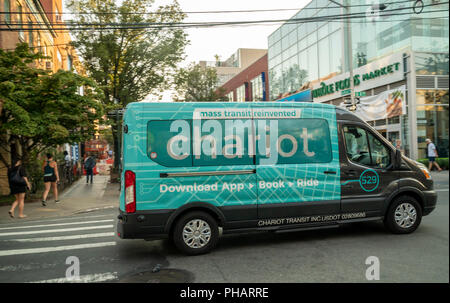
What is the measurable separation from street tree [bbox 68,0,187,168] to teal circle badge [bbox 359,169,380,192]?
643 inches

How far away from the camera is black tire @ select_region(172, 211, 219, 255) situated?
18.7 feet

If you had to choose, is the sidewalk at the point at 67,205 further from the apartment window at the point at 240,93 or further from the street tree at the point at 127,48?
the apartment window at the point at 240,93

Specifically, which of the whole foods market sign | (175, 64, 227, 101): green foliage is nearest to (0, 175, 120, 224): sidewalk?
the whole foods market sign

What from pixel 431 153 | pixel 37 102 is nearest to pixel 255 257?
pixel 37 102

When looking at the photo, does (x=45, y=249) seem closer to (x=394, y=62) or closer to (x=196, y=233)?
(x=196, y=233)

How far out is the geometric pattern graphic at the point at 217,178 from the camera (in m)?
5.59

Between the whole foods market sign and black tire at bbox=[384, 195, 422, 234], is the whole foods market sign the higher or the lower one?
the higher one

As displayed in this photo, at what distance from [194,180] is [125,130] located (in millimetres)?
1378

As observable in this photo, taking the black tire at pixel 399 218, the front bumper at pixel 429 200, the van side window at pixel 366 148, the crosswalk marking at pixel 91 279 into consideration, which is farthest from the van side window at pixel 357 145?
the crosswalk marking at pixel 91 279

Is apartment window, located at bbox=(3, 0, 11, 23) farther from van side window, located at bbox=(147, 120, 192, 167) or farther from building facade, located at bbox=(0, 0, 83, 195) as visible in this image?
van side window, located at bbox=(147, 120, 192, 167)

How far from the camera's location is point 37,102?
13.3m

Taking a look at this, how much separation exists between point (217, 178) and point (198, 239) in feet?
3.43

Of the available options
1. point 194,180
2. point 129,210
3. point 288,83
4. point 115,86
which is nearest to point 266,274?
point 194,180

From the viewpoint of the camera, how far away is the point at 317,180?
20.7ft
